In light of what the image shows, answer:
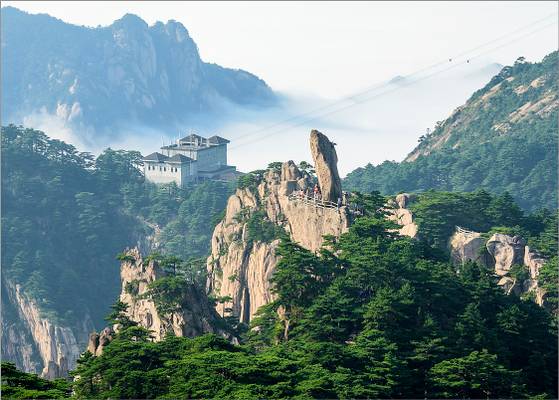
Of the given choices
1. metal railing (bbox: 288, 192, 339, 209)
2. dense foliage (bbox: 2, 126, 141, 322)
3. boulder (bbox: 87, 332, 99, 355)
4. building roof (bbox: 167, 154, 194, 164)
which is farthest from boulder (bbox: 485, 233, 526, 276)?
building roof (bbox: 167, 154, 194, 164)

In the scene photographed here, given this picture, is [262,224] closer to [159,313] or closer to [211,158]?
[159,313]

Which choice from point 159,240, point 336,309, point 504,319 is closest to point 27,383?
point 336,309

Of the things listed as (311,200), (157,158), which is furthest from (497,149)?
(311,200)

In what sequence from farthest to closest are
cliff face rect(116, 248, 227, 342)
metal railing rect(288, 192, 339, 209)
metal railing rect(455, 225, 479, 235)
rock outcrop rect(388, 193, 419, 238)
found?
metal railing rect(455, 225, 479, 235) < rock outcrop rect(388, 193, 419, 238) < metal railing rect(288, 192, 339, 209) < cliff face rect(116, 248, 227, 342)

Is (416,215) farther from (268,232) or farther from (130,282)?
(130,282)

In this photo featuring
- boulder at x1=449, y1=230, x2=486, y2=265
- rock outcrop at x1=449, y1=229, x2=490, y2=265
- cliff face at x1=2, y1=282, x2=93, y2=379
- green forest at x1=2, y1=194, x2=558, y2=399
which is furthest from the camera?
cliff face at x1=2, y1=282, x2=93, y2=379

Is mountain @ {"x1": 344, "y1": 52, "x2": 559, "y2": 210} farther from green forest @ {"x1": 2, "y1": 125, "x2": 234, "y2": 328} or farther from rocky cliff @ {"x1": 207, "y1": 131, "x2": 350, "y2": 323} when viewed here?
rocky cliff @ {"x1": 207, "y1": 131, "x2": 350, "y2": 323}

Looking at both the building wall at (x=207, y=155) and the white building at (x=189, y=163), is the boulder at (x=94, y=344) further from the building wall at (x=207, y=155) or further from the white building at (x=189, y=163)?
the building wall at (x=207, y=155)
